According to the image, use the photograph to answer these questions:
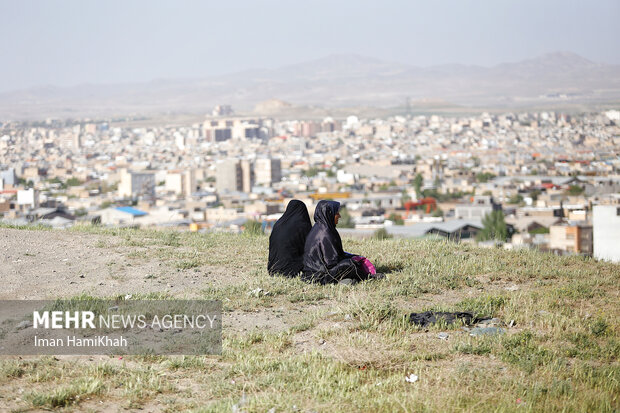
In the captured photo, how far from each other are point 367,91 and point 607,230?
16755 centimetres

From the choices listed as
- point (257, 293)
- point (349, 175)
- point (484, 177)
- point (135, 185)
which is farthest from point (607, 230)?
point (135, 185)

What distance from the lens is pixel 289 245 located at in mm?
5227

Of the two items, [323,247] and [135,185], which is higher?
[323,247]

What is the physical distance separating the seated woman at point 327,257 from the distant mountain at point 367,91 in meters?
143

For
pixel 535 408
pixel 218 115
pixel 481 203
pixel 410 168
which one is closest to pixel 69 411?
pixel 535 408

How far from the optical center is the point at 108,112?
161 meters

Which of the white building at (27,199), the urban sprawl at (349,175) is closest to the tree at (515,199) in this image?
the urban sprawl at (349,175)

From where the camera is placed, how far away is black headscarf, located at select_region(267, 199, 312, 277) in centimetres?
518

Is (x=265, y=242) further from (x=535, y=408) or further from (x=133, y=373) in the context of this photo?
(x=535, y=408)

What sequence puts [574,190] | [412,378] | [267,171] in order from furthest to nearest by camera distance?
[267,171] → [574,190] → [412,378]

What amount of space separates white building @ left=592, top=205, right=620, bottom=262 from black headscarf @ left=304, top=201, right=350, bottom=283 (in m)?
7.42

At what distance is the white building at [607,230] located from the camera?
460 inches

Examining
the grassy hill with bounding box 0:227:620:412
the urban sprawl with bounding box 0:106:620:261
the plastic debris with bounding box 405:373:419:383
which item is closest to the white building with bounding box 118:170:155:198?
the urban sprawl with bounding box 0:106:620:261

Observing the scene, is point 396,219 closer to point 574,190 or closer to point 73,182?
point 574,190
